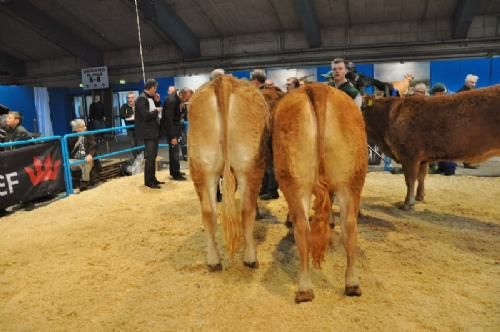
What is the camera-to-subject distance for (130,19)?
599 inches

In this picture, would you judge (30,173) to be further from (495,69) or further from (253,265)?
(495,69)

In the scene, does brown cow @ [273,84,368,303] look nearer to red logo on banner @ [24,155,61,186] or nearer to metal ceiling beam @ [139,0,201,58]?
red logo on banner @ [24,155,61,186]

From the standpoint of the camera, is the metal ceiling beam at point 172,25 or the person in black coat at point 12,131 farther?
the metal ceiling beam at point 172,25

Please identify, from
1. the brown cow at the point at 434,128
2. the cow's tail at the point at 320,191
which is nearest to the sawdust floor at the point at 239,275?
the cow's tail at the point at 320,191

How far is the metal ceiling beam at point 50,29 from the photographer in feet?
47.6

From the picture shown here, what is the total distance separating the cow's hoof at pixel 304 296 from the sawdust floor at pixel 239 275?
54 mm

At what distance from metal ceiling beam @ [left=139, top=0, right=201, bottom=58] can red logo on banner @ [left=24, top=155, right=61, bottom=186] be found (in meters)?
8.97

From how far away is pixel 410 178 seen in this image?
204 inches

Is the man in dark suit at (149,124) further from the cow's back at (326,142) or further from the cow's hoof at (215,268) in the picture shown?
the cow's back at (326,142)

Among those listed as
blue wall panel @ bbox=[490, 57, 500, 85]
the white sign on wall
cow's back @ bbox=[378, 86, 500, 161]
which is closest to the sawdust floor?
cow's back @ bbox=[378, 86, 500, 161]

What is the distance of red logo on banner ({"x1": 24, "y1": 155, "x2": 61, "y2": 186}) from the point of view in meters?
6.17

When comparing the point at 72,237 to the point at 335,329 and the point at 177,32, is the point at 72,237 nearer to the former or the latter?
the point at 335,329

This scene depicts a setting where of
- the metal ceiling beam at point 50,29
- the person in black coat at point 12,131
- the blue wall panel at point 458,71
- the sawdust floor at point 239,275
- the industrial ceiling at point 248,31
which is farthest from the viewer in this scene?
the metal ceiling beam at point 50,29

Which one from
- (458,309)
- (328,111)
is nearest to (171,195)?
(328,111)
